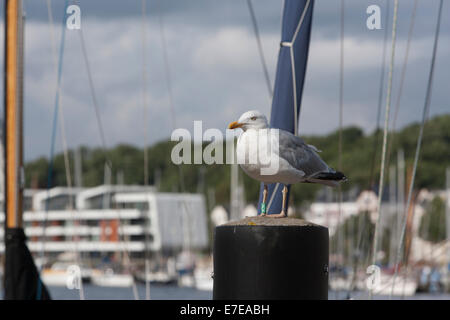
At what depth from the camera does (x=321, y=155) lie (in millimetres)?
110375

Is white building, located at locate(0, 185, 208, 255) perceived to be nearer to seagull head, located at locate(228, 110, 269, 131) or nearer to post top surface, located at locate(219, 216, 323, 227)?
seagull head, located at locate(228, 110, 269, 131)

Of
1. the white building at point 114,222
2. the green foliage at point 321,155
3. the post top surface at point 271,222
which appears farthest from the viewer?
the white building at point 114,222

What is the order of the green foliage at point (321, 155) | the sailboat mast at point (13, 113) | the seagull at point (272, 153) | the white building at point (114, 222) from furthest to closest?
the white building at point (114, 222) < the green foliage at point (321, 155) < the sailboat mast at point (13, 113) < the seagull at point (272, 153)

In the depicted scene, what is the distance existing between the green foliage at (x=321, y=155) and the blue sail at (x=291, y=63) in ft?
336

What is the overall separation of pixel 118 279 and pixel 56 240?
5675cm

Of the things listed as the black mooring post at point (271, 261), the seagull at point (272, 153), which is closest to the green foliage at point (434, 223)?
the seagull at point (272, 153)

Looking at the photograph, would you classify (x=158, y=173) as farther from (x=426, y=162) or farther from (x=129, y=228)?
(x=426, y=162)

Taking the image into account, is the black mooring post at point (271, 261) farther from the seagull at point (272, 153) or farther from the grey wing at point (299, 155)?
the grey wing at point (299, 155)

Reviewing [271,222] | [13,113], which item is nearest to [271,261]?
[271,222]

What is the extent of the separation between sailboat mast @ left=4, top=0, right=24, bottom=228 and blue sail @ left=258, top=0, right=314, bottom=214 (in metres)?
Result: 5.22

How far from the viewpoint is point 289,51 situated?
30.2 feet

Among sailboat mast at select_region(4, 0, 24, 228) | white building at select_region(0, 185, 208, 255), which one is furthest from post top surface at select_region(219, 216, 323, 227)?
white building at select_region(0, 185, 208, 255)

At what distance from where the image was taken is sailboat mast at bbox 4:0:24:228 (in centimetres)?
1303

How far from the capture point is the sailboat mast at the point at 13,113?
1303 centimetres
